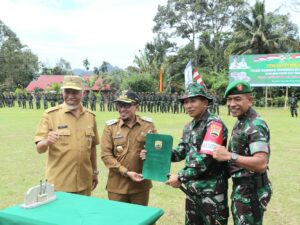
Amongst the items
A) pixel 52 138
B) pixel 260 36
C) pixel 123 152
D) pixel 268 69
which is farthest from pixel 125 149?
pixel 260 36

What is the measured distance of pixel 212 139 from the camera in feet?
8.48

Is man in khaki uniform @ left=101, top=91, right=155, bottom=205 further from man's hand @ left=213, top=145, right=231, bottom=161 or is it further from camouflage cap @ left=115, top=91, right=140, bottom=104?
man's hand @ left=213, top=145, right=231, bottom=161

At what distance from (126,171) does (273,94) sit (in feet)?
105

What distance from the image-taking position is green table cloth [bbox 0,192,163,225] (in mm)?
2111

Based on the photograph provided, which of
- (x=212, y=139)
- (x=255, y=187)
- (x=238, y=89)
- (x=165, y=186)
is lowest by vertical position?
(x=165, y=186)

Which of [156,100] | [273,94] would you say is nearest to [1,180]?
[156,100]

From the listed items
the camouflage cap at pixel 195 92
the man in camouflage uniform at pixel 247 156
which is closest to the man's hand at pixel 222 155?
the man in camouflage uniform at pixel 247 156

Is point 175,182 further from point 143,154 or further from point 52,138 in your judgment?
point 52,138

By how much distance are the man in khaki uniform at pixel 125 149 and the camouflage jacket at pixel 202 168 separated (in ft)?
2.24

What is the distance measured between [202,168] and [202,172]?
0.14ft

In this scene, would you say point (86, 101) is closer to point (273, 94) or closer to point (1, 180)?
point (273, 94)

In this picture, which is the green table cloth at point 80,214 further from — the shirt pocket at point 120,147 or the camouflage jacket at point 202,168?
the shirt pocket at point 120,147

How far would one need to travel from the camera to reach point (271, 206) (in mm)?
5238

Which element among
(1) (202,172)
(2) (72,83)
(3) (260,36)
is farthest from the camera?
(3) (260,36)
